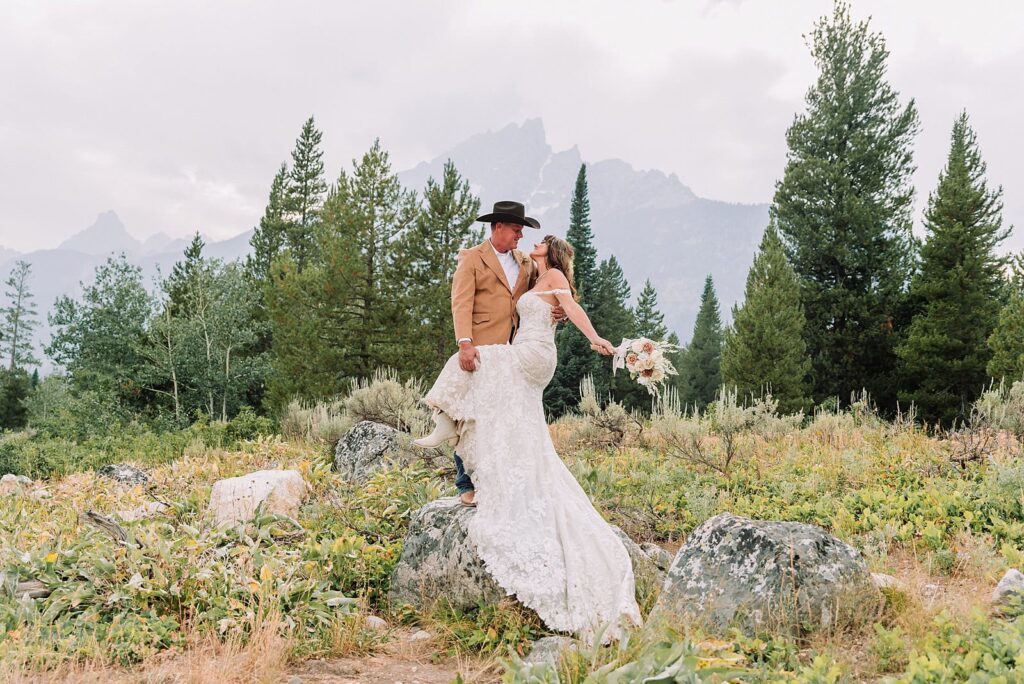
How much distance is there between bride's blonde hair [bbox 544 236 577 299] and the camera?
14.4 feet

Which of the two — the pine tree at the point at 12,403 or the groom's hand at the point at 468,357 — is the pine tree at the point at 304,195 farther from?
the groom's hand at the point at 468,357

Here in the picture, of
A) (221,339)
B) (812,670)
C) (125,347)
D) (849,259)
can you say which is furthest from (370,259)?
(812,670)

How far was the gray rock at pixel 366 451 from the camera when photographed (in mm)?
7645

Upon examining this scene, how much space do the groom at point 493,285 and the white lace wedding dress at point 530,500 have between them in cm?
12

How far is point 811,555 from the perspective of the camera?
375 centimetres

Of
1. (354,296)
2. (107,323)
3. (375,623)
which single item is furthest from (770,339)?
(107,323)

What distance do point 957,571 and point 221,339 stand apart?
61.6ft

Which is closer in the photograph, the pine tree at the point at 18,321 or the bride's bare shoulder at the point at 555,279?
the bride's bare shoulder at the point at 555,279

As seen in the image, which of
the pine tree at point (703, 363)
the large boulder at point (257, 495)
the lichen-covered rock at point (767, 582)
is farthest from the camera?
the pine tree at point (703, 363)

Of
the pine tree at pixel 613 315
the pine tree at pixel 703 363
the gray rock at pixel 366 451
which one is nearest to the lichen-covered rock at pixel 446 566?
the gray rock at pixel 366 451

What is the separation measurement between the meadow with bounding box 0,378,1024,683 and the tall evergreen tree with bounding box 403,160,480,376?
12162 millimetres

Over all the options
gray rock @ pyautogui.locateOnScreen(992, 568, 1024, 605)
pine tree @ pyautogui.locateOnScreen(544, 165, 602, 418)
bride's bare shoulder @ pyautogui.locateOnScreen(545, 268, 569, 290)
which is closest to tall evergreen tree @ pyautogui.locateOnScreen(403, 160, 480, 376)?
pine tree @ pyautogui.locateOnScreen(544, 165, 602, 418)

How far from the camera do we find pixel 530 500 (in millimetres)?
4164

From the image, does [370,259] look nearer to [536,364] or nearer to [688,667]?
[536,364]
